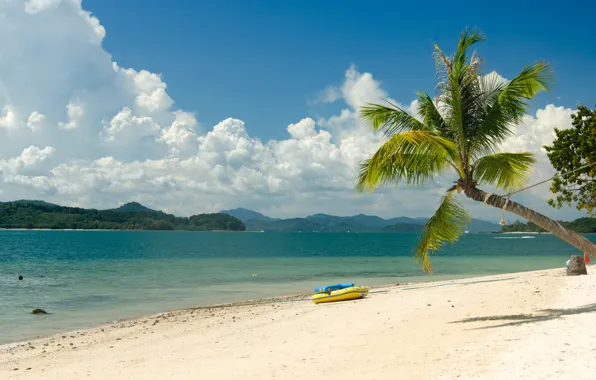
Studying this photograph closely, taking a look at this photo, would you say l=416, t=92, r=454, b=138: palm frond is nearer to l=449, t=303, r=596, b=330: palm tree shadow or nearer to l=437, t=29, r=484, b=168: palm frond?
l=437, t=29, r=484, b=168: palm frond

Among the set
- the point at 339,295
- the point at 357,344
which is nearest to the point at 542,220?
the point at 357,344

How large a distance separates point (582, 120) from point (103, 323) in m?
20.8

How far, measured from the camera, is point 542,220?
32.5ft

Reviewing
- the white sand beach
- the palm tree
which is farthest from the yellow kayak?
the palm tree

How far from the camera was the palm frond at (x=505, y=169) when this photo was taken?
11.1 m

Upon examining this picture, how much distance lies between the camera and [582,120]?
20.5 metres

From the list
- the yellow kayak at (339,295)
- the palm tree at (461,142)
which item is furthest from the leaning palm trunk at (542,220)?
the yellow kayak at (339,295)

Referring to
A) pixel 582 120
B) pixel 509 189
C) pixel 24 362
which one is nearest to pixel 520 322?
pixel 509 189

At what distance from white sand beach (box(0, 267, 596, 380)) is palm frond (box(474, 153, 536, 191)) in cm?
314

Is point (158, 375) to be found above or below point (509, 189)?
below

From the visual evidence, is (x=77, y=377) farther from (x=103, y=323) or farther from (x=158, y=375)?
(x=103, y=323)

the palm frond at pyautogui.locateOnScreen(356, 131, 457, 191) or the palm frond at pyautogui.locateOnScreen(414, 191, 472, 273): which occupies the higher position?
the palm frond at pyautogui.locateOnScreen(356, 131, 457, 191)

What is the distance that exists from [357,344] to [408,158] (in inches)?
162

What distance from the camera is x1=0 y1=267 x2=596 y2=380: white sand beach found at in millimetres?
7430
